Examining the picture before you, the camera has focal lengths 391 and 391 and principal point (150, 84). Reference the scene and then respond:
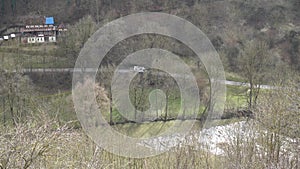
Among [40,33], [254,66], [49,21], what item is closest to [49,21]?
[49,21]

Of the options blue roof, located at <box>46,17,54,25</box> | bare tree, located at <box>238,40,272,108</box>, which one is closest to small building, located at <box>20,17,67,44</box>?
blue roof, located at <box>46,17,54,25</box>

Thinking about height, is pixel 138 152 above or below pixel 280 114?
below

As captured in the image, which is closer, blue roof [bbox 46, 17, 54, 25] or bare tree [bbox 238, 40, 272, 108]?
bare tree [bbox 238, 40, 272, 108]

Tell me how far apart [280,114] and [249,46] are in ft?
54.5

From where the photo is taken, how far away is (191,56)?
117 ft

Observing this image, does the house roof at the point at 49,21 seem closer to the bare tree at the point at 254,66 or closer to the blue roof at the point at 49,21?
the blue roof at the point at 49,21

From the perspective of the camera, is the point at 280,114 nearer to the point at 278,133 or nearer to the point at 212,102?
the point at 278,133

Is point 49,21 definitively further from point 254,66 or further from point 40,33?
point 254,66

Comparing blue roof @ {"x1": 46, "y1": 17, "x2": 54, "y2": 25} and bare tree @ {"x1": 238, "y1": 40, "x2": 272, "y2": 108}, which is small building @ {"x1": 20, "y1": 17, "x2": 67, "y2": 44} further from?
bare tree @ {"x1": 238, "y1": 40, "x2": 272, "y2": 108}

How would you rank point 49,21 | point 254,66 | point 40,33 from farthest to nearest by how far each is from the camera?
1. point 49,21
2. point 40,33
3. point 254,66

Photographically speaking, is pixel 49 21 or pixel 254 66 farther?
pixel 49 21

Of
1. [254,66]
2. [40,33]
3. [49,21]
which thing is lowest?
[254,66]

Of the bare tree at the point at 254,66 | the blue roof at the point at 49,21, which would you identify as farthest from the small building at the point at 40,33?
the bare tree at the point at 254,66

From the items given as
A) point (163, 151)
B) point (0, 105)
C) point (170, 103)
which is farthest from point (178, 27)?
point (163, 151)
